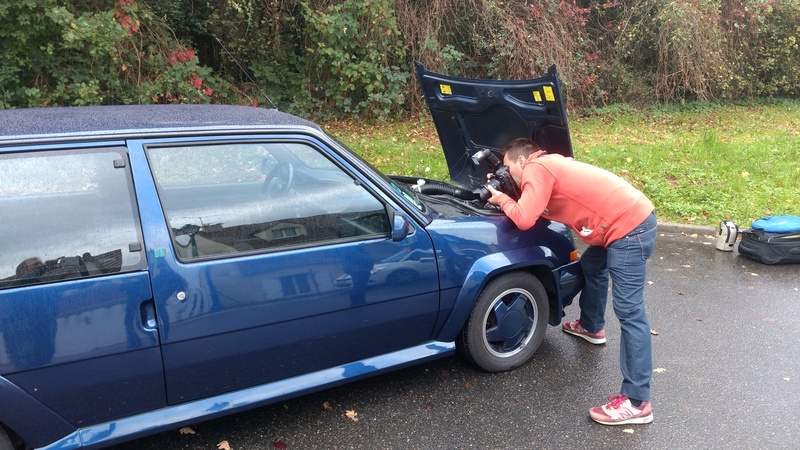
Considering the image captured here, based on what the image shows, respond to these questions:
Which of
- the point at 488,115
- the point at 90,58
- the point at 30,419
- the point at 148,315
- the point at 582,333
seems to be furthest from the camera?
the point at 90,58

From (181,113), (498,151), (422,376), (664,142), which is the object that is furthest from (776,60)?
(181,113)

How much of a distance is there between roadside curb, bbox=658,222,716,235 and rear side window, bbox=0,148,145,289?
6.02 metres

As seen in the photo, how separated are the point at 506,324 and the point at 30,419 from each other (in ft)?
8.00

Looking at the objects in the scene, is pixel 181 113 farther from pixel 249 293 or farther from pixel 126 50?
pixel 126 50

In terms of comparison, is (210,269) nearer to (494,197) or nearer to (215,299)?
(215,299)

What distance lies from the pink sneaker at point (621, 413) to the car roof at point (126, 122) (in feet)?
7.13

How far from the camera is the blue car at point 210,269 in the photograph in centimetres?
241

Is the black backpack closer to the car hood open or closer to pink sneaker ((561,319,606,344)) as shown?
pink sneaker ((561,319,606,344))

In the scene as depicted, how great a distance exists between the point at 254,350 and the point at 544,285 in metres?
1.88

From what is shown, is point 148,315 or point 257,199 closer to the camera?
point 148,315

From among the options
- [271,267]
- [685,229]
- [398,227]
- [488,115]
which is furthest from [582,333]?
[685,229]

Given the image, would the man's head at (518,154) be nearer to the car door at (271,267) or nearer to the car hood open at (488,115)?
the car hood open at (488,115)

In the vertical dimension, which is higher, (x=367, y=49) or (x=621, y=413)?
(x=367, y=49)

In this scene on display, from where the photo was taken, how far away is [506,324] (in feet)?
11.8
